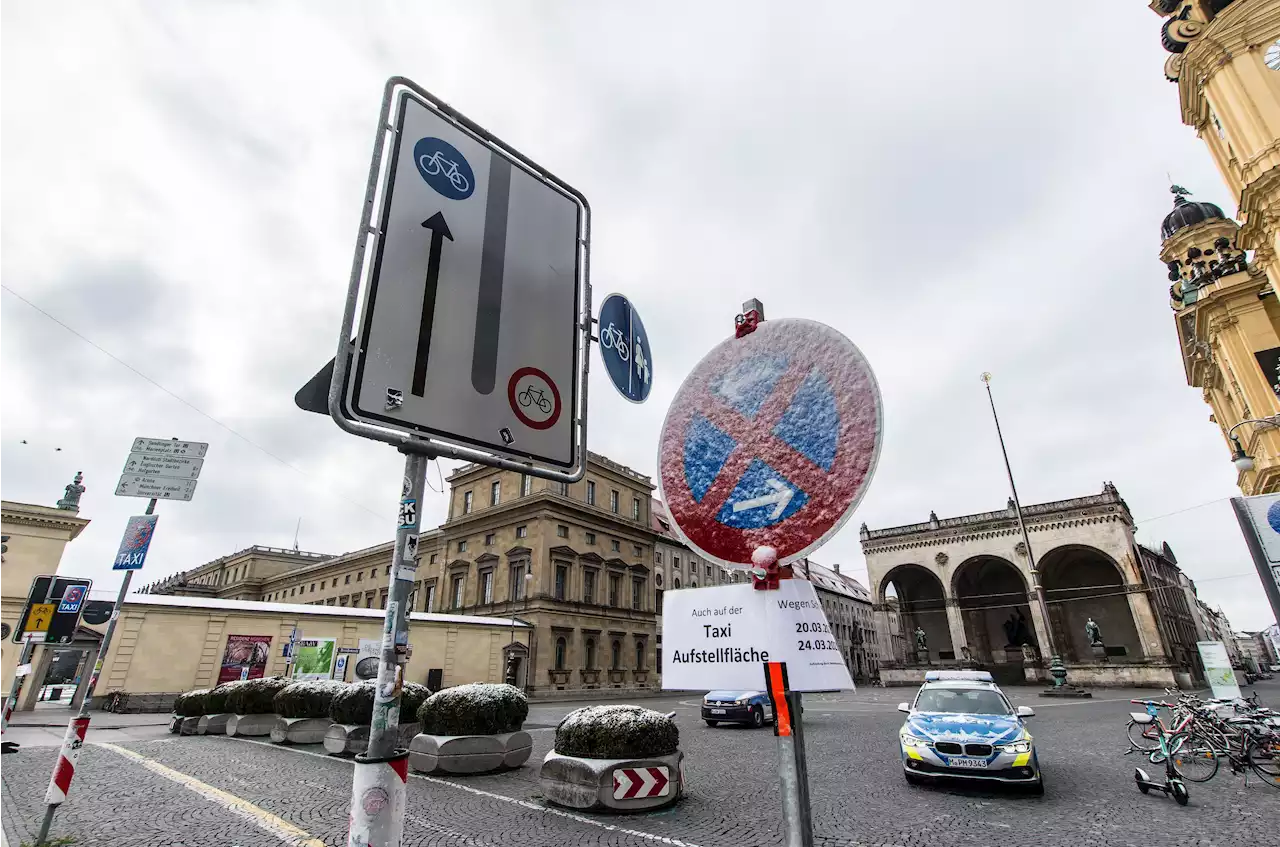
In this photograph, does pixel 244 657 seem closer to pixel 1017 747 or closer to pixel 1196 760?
pixel 1017 747

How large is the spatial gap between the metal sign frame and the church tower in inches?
636

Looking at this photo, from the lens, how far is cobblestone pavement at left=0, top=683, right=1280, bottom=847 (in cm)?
639

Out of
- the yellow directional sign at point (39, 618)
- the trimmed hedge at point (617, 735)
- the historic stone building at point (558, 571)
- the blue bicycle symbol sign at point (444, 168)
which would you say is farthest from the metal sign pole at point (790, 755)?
the historic stone building at point (558, 571)

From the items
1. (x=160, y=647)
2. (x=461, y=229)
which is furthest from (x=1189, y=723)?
(x=160, y=647)

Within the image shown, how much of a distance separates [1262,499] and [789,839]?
14.1 meters

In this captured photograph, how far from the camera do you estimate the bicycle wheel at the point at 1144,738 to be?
1032 cm

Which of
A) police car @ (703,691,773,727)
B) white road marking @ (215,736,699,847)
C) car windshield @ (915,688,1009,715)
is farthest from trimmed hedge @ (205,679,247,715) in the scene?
car windshield @ (915,688,1009,715)

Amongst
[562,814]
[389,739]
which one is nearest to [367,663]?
[562,814]

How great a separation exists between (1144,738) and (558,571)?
1230 inches

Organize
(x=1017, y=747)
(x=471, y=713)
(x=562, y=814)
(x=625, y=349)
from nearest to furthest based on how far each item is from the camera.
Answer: (x=625, y=349), (x=562, y=814), (x=1017, y=747), (x=471, y=713)

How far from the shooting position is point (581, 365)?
104 inches

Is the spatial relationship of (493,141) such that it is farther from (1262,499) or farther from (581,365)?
(1262,499)

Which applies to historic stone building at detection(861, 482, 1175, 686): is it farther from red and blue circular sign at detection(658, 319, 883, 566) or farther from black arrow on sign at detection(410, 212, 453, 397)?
black arrow on sign at detection(410, 212, 453, 397)

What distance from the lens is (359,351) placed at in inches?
73.5
